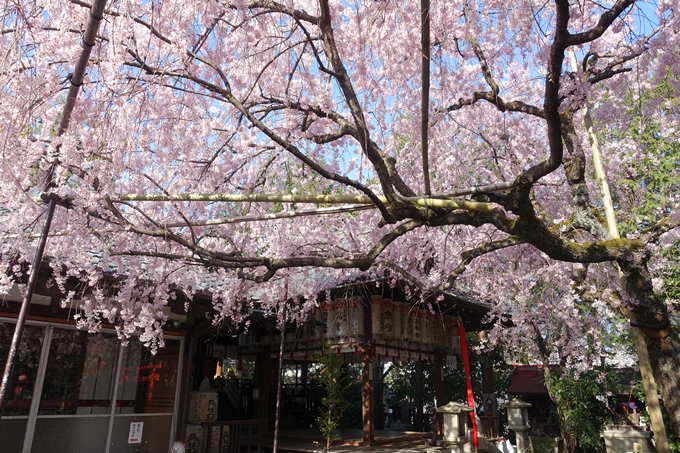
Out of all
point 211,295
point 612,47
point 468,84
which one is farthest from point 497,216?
point 211,295

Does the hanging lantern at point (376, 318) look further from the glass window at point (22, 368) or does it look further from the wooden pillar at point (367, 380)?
the glass window at point (22, 368)

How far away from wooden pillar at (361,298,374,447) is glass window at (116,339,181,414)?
3.86 metres

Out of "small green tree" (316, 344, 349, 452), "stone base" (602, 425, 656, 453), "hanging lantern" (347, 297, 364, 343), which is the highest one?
"hanging lantern" (347, 297, 364, 343)

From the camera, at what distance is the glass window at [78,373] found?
25.9 feet

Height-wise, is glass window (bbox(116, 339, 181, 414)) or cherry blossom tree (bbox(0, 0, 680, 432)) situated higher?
cherry blossom tree (bbox(0, 0, 680, 432))

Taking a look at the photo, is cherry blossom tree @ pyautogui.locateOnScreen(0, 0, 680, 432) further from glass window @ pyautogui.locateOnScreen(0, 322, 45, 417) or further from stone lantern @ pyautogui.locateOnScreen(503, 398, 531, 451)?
stone lantern @ pyautogui.locateOnScreen(503, 398, 531, 451)

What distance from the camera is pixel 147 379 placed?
9.10m

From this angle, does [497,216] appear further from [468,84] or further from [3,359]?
[3,359]

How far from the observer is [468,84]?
668cm

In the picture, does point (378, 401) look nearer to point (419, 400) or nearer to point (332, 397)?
point (419, 400)

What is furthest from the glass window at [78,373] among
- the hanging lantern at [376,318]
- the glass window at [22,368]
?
the hanging lantern at [376,318]

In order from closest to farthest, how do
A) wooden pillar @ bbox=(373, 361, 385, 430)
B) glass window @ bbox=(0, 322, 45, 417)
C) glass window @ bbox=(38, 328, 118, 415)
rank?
glass window @ bbox=(0, 322, 45, 417)
glass window @ bbox=(38, 328, 118, 415)
wooden pillar @ bbox=(373, 361, 385, 430)

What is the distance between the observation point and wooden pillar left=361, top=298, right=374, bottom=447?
980cm

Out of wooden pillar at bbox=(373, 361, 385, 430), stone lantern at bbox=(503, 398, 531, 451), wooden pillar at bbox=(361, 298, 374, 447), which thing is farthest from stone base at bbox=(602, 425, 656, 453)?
wooden pillar at bbox=(373, 361, 385, 430)
